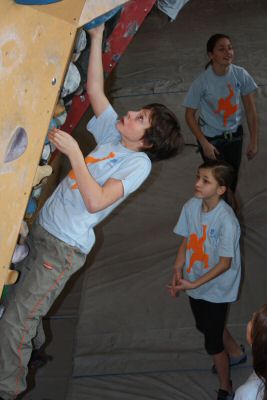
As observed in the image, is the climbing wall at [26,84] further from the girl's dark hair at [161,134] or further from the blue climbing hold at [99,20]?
the girl's dark hair at [161,134]

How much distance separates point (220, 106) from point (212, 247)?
1.04 m

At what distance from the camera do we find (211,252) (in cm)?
269

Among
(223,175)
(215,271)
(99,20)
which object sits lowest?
(215,271)

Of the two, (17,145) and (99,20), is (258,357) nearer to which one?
(17,145)

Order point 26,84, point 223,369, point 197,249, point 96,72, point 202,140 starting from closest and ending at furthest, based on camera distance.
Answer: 1. point 26,84
2. point 96,72
3. point 197,249
4. point 223,369
5. point 202,140

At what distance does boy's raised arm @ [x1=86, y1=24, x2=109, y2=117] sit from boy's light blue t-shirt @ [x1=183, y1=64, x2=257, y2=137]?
1.42 m

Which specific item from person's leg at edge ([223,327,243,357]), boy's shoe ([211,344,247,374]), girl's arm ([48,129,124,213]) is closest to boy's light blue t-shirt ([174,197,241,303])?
person's leg at edge ([223,327,243,357])

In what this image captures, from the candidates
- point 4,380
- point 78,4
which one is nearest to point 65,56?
point 78,4

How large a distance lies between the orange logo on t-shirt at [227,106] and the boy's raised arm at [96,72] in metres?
1.47

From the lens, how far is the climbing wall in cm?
161

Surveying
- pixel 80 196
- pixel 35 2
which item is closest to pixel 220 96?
pixel 80 196

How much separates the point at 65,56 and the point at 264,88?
15.3 feet

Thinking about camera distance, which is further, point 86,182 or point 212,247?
point 212,247

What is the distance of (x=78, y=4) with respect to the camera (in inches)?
69.4
